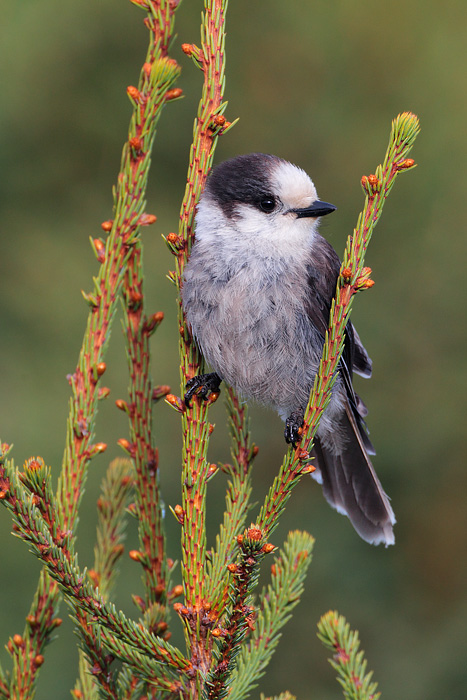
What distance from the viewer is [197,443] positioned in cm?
156

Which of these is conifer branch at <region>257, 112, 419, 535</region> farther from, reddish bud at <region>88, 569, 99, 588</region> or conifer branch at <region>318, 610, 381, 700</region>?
reddish bud at <region>88, 569, 99, 588</region>

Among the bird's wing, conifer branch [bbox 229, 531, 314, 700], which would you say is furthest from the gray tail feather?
conifer branch [bbox 229, 531, 314, 700]

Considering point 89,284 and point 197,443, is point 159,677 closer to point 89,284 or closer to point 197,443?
point 197,443

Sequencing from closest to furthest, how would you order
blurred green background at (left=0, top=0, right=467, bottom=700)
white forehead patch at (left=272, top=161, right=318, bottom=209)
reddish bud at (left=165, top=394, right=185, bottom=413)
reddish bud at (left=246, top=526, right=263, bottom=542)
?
reddish bud at (left=246, top=526, right=263, bottom=542) < reddish bud at (left=165, top=394, right=185, bottom=413) < white forehead patch at (left=272, top=161, right=318, bottom=209) < blurred green background at (left=0, top=0, right=467, bottom=700)

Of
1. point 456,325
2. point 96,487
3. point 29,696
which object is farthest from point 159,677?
point 456,325

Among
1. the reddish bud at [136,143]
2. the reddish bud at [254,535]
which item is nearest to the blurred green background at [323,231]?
the reddish bud at [136,143]

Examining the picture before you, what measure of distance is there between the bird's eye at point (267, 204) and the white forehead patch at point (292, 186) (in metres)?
0.04

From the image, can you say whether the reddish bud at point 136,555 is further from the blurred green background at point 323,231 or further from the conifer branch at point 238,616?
the blurred green background at point 323,231

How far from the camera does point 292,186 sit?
2.23 metres

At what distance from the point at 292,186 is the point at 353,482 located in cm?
101

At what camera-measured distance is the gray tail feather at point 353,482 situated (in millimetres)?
2349

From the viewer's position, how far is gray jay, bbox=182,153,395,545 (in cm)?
213

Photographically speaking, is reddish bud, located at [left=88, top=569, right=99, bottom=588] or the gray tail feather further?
the gray tail feather

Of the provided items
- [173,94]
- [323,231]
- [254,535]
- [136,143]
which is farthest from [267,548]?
[323,231]
